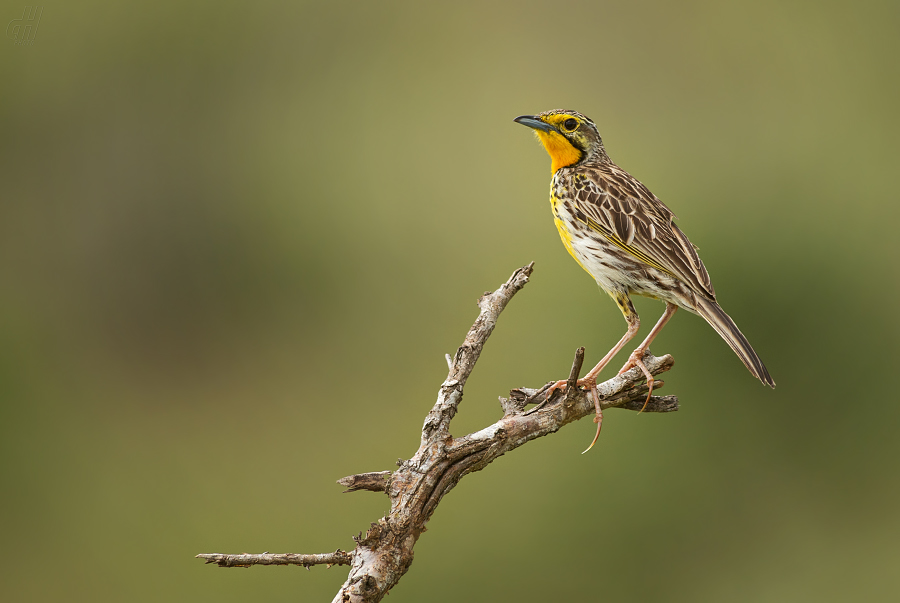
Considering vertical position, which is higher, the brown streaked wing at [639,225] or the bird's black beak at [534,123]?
the bird's black beak at [534,123]

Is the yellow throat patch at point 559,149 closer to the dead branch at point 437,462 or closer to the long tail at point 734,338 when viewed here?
the long tail at point 734,338

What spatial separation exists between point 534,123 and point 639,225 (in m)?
0.76

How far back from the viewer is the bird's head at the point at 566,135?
4.02 meters

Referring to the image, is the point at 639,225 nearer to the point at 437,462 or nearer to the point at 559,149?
the point at 559,149

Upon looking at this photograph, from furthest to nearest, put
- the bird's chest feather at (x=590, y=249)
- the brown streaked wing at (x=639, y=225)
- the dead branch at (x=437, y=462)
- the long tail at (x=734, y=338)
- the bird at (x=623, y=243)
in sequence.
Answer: the bird's chest feather at (x=590, y=249)
the brown streaked wing at (x=639, y=225)
the bird at (x=623, y=243)
the long tail at (x=734, y=338)
the dead branch at (x=437, y=462)

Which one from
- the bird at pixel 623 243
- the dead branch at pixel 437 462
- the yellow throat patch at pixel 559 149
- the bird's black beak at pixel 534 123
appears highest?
the bird's black beak at pixel 534 123

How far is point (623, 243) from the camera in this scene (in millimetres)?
3596

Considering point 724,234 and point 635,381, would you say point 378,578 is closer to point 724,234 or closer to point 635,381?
point 635,381

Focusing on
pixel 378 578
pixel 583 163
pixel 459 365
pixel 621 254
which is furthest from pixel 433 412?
pixel 583 163

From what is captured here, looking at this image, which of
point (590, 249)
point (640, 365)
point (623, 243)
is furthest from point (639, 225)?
point (640, 365)

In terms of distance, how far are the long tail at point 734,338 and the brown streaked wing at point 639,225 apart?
0.07m

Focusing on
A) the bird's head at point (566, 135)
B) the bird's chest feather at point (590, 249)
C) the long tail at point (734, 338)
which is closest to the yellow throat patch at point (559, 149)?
the bird's head at point (566, 135)

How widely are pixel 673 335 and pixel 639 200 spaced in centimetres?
504

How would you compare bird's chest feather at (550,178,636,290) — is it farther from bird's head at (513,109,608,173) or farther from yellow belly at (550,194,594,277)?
bird's head at (513,109,608,173)
